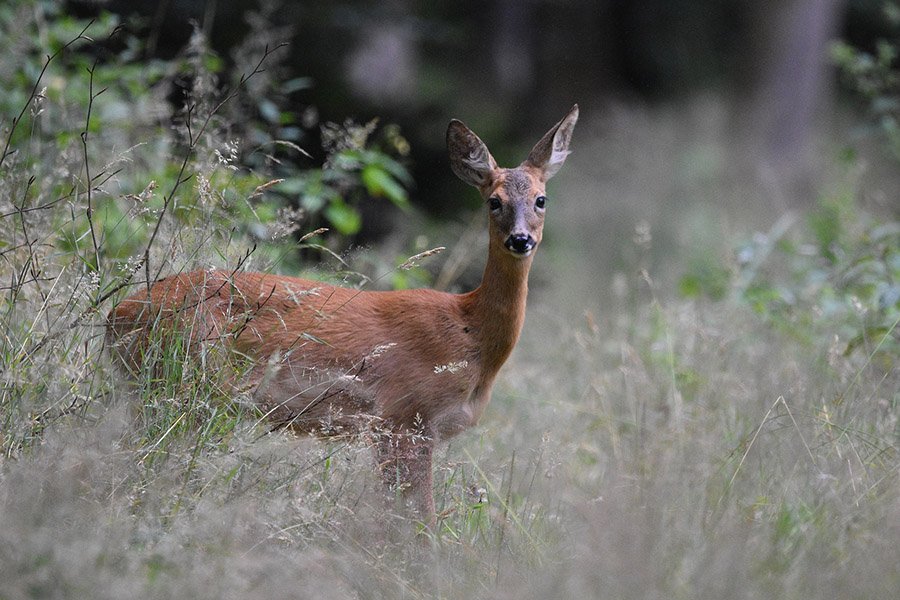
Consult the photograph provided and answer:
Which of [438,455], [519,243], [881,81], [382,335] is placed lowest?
[438,455]

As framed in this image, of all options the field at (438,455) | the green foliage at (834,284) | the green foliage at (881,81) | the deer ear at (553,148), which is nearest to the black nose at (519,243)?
the deer ear at (553,148)

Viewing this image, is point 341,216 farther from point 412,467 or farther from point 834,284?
point 834,284

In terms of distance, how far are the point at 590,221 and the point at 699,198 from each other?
1.95m

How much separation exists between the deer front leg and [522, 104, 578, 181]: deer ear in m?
1.40

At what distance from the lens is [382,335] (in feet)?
15.3

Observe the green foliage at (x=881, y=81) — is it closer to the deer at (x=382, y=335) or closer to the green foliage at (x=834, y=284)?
the green foliage at (x=834, y=284)

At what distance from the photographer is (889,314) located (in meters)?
5.67

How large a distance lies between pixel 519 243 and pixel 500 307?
33 centimetres

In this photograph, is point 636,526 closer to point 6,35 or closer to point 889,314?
point 889,314

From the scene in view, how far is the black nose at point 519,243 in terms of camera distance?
459cm

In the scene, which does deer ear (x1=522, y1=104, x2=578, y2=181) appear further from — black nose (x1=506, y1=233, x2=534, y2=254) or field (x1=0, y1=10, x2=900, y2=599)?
field (x1=0, y1=10, x2=900, y2=599)

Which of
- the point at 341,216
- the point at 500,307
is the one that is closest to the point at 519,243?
the point at 500,307

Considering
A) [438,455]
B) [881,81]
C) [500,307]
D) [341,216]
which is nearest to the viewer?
[438,455]

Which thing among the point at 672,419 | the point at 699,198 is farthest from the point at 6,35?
the point at 699,198
